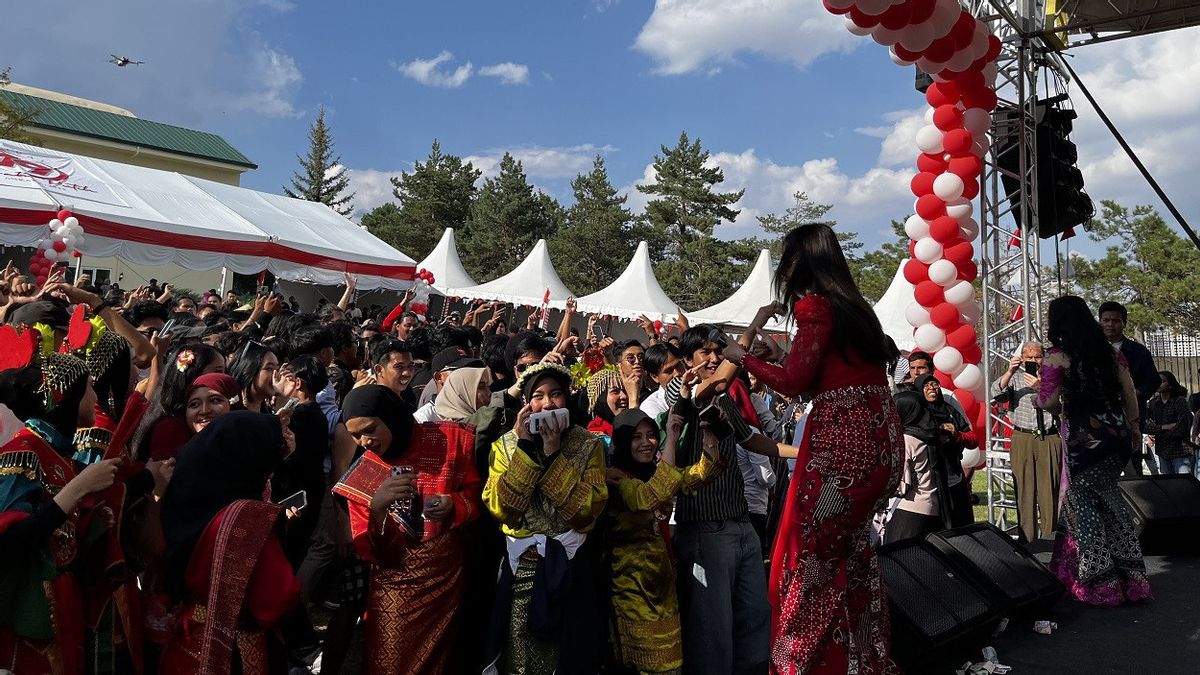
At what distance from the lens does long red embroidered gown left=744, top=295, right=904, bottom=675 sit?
2.98m

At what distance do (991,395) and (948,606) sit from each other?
394 cm

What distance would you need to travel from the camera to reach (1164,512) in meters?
6.48

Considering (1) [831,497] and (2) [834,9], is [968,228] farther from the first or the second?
(1) [831,497]

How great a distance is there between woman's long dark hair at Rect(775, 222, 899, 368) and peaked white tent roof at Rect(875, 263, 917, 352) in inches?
624

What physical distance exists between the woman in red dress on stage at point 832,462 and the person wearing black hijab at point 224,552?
1.67 meters

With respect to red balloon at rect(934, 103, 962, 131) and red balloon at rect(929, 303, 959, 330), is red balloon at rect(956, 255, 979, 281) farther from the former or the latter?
red balloon at rect(934, 103, 962, 131)

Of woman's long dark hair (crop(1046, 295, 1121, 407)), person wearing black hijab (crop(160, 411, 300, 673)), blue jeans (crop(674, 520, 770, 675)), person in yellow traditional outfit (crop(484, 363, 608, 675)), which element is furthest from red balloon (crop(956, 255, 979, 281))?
person wearing black hijab (crop(160, 411, 300, 673))

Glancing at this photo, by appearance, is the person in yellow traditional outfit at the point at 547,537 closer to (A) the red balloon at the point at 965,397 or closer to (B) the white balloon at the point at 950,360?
(B) the white balloon at the point at 950,360

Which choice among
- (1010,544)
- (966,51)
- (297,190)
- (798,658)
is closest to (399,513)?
(798,658)

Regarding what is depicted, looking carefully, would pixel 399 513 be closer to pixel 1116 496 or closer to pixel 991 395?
pixel 1116 496

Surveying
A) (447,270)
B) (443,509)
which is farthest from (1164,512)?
(447,270)

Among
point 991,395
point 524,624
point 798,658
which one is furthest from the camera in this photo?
point 991,395

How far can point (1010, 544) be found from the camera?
17.2 ft

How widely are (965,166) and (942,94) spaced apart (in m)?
0.69
